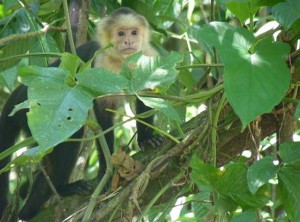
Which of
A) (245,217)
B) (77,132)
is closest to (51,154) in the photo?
(77,132)

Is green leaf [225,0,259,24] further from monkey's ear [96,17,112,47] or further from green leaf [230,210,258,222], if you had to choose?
monkey's ear [96,17,112,47]

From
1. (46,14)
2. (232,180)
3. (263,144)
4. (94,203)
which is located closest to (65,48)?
(46,14)

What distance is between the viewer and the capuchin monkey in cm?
333

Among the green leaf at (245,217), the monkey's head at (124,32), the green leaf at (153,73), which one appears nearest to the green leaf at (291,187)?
the green leaf at (245,217)

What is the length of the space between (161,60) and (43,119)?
0.43m

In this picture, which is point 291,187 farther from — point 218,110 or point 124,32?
point 124,32

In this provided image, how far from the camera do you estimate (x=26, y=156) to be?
2.02 metres

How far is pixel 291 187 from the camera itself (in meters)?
1.74

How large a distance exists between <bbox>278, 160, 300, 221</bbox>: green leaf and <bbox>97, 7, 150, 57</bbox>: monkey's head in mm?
1887

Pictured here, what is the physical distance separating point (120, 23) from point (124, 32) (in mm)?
A: 153

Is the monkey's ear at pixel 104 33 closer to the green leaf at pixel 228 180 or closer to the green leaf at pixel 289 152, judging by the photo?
the green leaf at pixel 228 180

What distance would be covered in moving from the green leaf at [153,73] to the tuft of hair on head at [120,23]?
175 centimetres

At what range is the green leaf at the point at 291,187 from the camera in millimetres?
1731

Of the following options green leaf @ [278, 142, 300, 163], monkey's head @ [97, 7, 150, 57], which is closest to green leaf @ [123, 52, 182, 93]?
green leaf @ [278, 142, 300, 163]
